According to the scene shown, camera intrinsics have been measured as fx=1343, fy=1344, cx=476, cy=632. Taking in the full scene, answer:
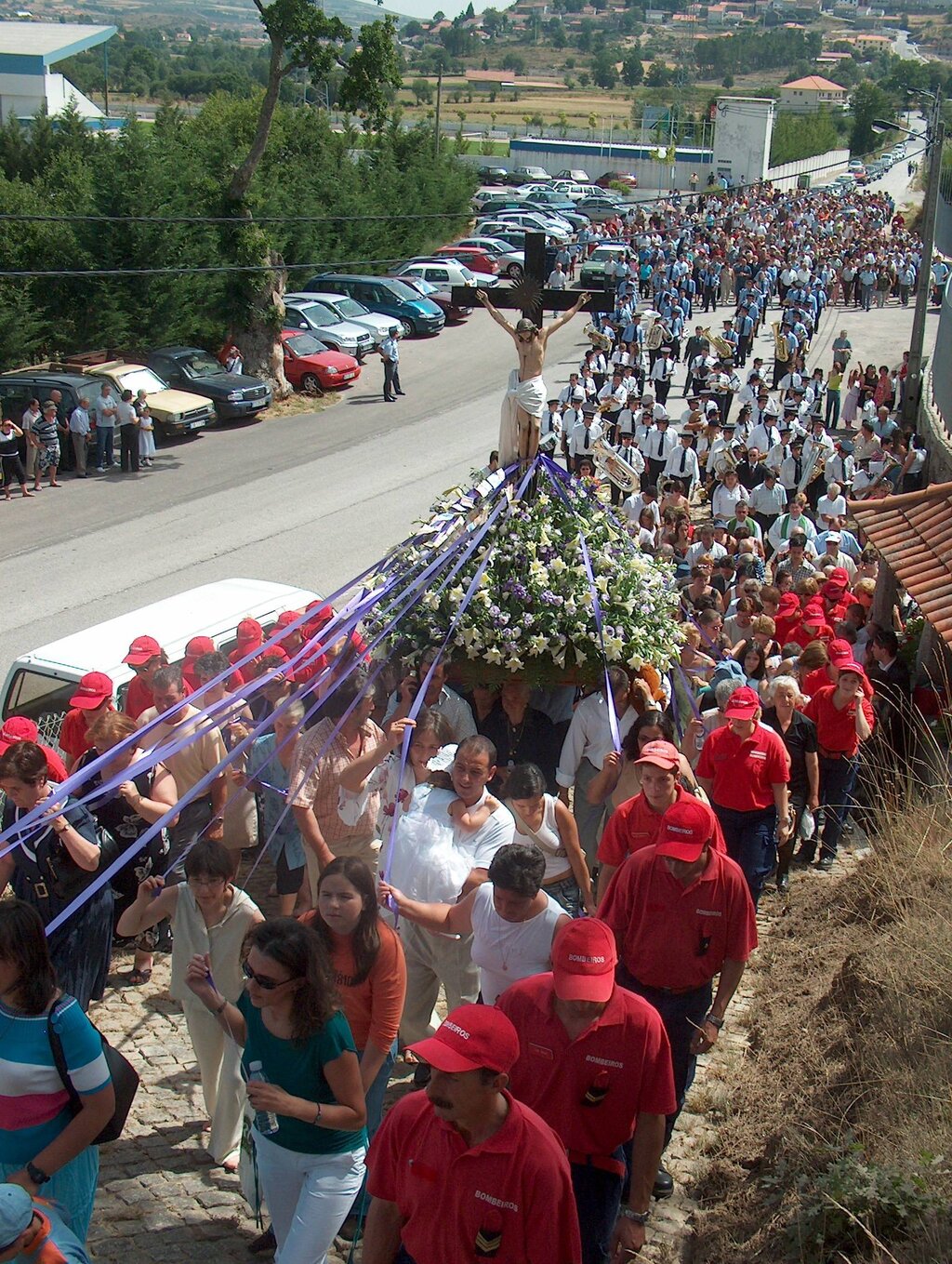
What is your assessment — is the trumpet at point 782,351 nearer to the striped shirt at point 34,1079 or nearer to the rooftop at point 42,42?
the striped shirt at point 34,1079

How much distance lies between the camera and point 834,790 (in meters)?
8.80

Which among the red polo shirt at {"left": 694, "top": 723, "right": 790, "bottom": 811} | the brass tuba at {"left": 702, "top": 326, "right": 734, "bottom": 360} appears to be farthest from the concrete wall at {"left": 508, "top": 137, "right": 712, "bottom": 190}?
the red polo shirt at {"left": 694, "top": 723, "right": 790, "bottom": 811}

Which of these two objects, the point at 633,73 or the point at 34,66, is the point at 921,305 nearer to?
the point at 34,66

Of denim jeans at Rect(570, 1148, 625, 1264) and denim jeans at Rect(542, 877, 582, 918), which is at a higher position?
denim jeans at Rect(570, 1148, 625, 1264)

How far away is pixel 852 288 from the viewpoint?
40250mm

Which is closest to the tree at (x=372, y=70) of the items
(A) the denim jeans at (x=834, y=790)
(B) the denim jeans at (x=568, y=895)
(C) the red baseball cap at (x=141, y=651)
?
(C) the red baseball cap at (x=141, y=651)

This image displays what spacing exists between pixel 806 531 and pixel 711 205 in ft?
138

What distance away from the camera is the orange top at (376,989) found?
488 cm

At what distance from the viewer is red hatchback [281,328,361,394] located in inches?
1117

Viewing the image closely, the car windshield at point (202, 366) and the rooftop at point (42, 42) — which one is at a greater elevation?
the rooftop at point (42, 42)

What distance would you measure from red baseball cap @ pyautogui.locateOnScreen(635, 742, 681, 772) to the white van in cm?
458

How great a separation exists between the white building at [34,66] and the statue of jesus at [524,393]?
45.6 m

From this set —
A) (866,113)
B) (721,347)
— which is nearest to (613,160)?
(866,113)

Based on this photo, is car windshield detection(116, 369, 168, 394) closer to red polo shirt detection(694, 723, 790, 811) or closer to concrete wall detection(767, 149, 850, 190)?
red polo shirt detection(694, 723, 790, 811)
